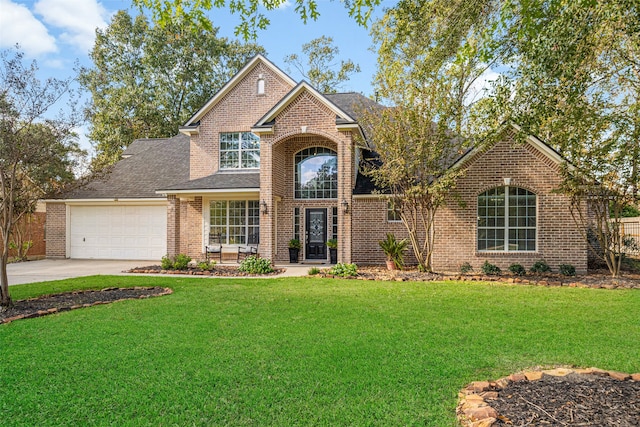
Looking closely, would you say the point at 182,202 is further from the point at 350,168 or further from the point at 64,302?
the point at 64,302

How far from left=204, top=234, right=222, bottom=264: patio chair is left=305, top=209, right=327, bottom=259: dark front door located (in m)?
3.52

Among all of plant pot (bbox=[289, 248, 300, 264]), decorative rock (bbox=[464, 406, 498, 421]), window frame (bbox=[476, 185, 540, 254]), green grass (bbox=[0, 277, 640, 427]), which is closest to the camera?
decorative rock (bbox=[464, 406, 498, 421])

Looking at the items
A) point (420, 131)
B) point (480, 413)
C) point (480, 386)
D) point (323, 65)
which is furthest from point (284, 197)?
point (323, 65)

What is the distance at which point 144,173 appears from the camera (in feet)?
68.6

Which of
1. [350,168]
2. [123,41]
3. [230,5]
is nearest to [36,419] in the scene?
[230,5]

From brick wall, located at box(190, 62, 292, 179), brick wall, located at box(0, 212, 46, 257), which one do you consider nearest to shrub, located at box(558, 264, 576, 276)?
brick wall, located at box(190, 62, 292, 179)

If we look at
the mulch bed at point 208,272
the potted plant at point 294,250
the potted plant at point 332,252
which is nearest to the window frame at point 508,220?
the potted plant at point 332,252

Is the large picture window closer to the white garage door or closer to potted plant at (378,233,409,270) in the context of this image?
the white garage door

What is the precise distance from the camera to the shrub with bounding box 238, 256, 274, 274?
1416cm

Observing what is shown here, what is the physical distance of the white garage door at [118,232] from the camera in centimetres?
1948

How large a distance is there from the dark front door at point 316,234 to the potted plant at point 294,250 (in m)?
0.49

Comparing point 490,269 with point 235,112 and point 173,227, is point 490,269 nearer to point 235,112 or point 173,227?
point 173,227

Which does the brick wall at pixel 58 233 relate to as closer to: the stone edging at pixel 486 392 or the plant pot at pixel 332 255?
the plant pot at pixel 332 255

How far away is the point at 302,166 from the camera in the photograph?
17.9 metres
